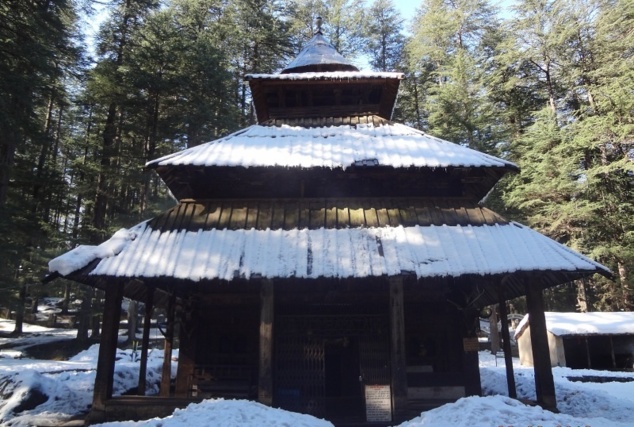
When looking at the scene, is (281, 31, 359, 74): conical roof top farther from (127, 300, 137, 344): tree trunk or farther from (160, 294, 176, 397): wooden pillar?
(127, 300, 137, 344): tree trunk

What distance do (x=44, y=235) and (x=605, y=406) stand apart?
29.8m

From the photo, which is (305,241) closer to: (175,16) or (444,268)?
(444,268)

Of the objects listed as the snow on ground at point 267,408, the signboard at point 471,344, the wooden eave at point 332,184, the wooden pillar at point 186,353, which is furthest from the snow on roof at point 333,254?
the signboard at point 471,344

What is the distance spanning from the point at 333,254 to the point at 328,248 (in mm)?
→ 263

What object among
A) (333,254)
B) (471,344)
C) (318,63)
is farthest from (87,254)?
(318,63)

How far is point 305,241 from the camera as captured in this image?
9992 millimetres

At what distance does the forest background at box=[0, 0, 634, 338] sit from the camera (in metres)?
27.0

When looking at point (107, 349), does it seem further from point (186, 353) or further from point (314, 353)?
point (314, 353)

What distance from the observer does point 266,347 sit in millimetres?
9422

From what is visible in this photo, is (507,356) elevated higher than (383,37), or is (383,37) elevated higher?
(383,37)

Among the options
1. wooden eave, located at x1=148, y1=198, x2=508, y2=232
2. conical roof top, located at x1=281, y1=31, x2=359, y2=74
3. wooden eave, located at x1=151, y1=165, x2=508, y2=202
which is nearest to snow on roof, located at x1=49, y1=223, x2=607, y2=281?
wooden eave, located at x1=148, y1=198, x2=508, y2=232

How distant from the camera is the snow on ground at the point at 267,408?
7.03 metres

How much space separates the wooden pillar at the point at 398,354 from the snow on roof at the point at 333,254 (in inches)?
33.7

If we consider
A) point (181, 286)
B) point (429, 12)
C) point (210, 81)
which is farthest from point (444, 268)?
point (429, 12)
